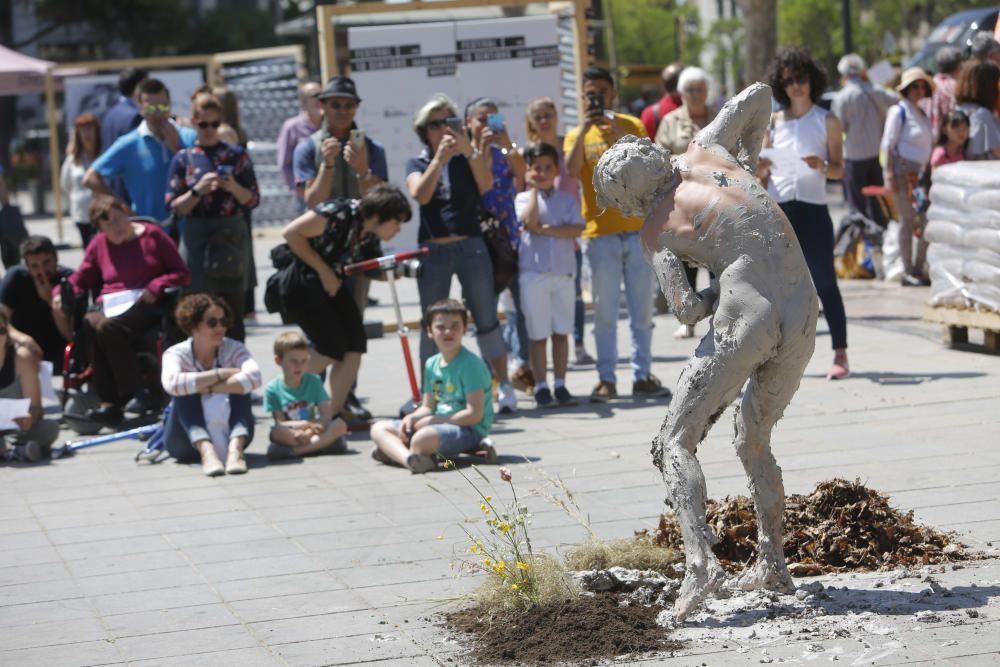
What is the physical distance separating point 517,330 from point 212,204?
2.23m

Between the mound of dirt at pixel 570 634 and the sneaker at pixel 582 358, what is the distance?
247 inches

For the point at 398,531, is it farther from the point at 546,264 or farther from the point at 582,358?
the point at 582,358

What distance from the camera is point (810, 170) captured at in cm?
981

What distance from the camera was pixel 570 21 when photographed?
1371 cm

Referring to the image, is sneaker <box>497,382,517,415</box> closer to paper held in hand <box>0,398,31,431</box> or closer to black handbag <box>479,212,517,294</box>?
black handbag <box>479,212,517,294</box>

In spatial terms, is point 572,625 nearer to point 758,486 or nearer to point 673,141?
point 758,486

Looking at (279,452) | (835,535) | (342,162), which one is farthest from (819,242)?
(835,535)

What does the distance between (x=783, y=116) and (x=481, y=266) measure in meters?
2.30

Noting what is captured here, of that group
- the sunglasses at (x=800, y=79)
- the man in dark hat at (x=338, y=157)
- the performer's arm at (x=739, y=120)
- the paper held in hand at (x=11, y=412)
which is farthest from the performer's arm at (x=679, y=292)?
the paper held in hand at (x=11, y=412)

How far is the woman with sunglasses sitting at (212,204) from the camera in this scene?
10.3 meters

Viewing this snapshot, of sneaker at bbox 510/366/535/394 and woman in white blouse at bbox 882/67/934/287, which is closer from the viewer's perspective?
sneaker at bbox 510/366/535/394

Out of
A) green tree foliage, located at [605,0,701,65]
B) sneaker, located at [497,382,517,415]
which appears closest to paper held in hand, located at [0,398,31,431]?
sneaker, located at [497,382,517,415]

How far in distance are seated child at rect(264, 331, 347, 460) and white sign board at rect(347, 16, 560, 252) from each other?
415cm

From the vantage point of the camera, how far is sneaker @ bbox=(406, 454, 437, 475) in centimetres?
812
